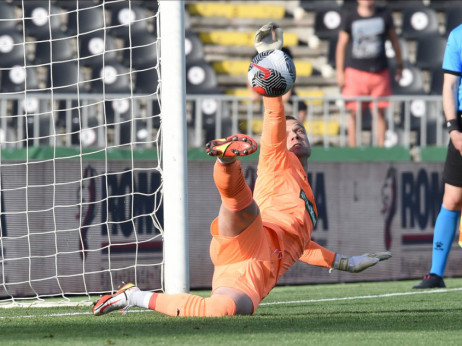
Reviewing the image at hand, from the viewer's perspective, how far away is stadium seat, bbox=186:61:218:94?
12.7 m

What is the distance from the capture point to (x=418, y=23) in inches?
555

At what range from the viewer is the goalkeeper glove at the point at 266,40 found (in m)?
5.15

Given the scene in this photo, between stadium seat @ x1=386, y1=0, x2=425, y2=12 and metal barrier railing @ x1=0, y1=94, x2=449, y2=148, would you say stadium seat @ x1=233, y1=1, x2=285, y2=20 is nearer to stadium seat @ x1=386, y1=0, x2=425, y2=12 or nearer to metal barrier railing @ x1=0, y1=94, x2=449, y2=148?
stadium seat @ x1=386, y1=0, x2=425, y2=12

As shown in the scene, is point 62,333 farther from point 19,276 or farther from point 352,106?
point 352,106

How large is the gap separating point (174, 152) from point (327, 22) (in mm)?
8934

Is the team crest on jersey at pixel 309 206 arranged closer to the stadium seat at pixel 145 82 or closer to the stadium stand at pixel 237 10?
the stadium seat at pixel 145 82

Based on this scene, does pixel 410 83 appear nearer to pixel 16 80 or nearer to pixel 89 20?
pixel 89 20

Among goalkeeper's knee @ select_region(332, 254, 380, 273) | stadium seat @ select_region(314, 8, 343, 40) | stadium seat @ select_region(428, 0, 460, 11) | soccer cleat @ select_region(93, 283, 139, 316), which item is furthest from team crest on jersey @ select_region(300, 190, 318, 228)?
stadium seat @ select_region(428, 0, 460, 11)

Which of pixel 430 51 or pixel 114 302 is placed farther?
pixel 430 51

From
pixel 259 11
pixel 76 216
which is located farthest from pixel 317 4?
pixel 76 216

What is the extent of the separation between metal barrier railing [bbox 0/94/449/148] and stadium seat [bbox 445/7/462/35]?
4248 millimetres

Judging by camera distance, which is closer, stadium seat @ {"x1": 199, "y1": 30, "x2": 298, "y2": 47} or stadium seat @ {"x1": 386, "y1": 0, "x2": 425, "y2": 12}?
stadium seat @ {"x1": 199, "y1": 30, "x2": 298, "y2": 47}

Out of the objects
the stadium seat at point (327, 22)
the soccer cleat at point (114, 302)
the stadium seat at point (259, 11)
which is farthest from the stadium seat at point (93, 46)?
the soccer cleat at point (114, 302)

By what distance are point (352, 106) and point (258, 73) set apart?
531 cm
